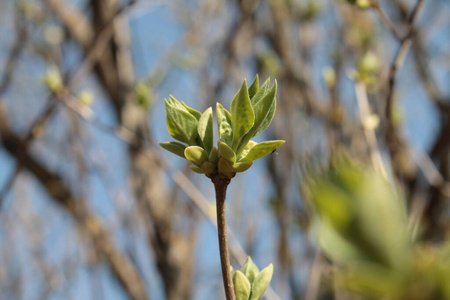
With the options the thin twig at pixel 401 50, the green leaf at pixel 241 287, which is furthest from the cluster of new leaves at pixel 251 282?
the thin twig at pixel 401 50

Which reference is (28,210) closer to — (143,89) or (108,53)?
(108,53)

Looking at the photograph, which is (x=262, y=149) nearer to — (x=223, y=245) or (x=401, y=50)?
(x=223, y=245)

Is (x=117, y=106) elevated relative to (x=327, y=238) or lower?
elevated

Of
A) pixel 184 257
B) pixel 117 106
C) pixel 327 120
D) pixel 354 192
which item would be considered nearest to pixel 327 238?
pixel 354 192

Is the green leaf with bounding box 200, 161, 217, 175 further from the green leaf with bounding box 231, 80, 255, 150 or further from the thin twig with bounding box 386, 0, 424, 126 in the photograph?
the thin twig with bounding box 386, 0, 424, 126

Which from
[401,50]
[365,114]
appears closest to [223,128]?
[401,50]

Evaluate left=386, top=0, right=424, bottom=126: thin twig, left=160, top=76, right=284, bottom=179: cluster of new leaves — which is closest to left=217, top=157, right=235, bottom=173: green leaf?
left=160, top=76, right=284, bottom=179: cluster of new leaves

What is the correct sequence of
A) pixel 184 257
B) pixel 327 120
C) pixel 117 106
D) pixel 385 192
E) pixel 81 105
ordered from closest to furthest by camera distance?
pixel 385 192 → pixel 81 105 → pixel 327 120 → pixel 184 257 → pixel 117 106
